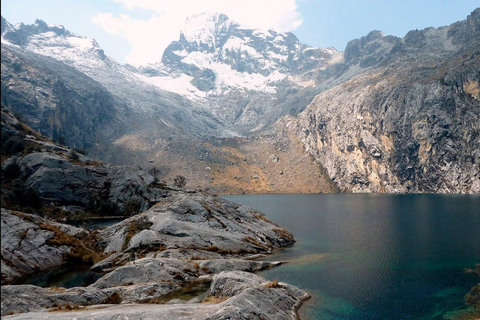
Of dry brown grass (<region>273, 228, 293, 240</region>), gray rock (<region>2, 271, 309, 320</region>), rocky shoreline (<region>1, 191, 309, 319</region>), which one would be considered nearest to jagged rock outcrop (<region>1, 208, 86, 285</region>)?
rocky shoreline (<region>1, 191, 309, 319</region>)

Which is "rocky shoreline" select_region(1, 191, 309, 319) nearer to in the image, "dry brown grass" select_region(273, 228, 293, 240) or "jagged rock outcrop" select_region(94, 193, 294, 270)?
"jagged rock outcrop" select_region(94, 193, 294, 270)

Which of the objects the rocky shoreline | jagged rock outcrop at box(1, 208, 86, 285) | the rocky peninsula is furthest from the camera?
jagged rock outcrop at box(1, 208, 86, 285)

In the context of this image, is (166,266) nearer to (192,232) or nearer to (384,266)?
(192,232)

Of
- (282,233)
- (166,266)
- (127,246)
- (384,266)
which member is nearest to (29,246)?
(127,246)

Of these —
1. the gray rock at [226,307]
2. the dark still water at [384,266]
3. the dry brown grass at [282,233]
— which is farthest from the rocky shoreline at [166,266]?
the dark still water at [384,266]

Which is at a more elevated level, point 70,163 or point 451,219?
point 70,163

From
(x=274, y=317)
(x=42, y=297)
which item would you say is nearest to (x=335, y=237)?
(x=274, y=317)

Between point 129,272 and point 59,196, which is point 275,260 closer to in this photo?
point 129,272
